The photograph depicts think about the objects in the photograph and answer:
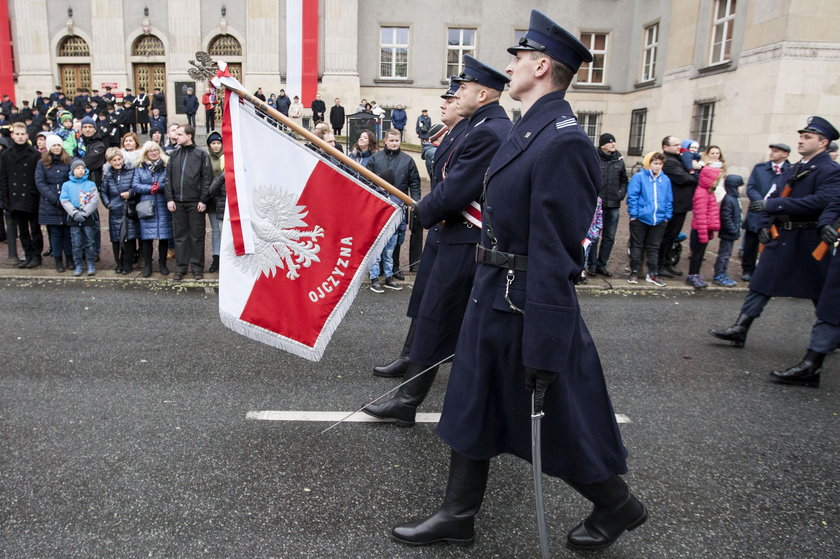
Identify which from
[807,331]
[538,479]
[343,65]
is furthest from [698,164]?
[343,65]

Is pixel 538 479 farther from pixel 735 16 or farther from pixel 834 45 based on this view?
pixel 735 16

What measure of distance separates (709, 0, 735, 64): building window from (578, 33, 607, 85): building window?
8.92 m

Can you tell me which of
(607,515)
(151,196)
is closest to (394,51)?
(151,196)

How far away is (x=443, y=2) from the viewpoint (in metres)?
29.7

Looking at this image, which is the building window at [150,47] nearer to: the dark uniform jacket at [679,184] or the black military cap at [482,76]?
the dark uniform jacket at [679,184]

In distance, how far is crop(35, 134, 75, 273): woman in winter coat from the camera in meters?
8.73

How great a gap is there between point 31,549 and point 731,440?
156 inches

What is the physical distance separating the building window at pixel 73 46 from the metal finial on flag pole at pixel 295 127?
3114 centimetres

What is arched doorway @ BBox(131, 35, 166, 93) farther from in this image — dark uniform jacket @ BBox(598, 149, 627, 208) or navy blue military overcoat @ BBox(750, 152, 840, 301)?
navy blue military overcoat @ BBox(750, 152, 840, 301)

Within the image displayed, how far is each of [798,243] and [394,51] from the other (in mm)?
27019

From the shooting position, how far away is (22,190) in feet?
29.5

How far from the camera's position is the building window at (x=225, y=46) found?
29.8m

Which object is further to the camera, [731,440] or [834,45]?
[834,45]

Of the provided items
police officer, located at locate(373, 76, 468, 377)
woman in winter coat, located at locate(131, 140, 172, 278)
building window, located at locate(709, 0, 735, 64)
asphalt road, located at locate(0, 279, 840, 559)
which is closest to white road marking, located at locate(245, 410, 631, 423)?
asphalt road, located at locate(0, 279, 840, 559)
